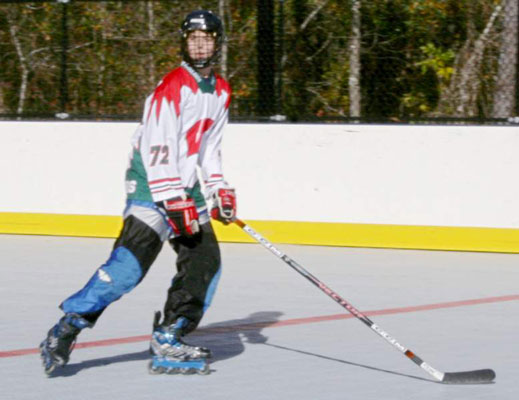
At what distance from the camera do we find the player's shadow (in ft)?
20.2

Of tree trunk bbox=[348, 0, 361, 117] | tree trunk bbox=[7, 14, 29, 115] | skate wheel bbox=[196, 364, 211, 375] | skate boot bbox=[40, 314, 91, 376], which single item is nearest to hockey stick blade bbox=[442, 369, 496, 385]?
skate wheel bbox=[196, 364, 211, 375]

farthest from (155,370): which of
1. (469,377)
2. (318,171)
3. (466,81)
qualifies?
(466,81)

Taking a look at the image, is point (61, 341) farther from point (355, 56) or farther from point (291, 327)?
point (355, 56)

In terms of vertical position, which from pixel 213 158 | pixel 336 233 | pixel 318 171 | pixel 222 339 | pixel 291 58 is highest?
pixel 291 58

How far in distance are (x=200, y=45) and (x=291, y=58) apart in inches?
236

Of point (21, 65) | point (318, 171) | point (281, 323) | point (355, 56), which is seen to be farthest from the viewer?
point (21, 65)

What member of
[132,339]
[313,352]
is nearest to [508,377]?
[313,352]

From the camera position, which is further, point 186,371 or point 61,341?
point 186,371

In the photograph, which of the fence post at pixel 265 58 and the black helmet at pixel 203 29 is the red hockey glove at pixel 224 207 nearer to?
the black helmet at pixel 203 29

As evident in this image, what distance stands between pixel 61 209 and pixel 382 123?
3052mm

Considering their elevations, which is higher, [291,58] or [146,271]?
[291,58]

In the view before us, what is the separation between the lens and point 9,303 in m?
8.02

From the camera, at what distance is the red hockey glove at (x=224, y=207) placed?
19.5 ft

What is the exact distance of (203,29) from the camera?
580 centimetres
